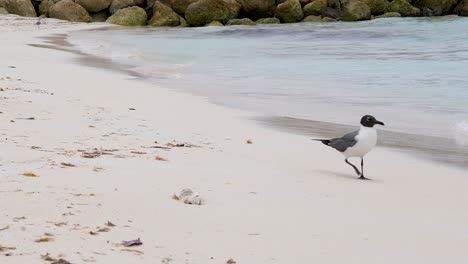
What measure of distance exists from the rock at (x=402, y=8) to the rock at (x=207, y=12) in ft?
24.8

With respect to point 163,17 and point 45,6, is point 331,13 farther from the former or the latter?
point 45,6

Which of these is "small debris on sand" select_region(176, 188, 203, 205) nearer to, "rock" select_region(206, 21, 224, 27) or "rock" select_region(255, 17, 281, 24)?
"rock" select_region(206, 21, 224, 27)

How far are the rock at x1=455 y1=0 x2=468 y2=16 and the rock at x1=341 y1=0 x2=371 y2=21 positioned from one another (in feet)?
15.1

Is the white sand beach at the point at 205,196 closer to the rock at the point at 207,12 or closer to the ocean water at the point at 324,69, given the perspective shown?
the ocean water at the point at 324,69

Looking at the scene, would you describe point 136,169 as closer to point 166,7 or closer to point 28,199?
point 28,199

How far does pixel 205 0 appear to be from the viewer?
99.9 ft

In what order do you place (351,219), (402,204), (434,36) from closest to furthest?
(351,219) → (402,204) → (434,36)

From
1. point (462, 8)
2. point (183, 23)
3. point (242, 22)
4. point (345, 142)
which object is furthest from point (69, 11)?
point (345, 142)

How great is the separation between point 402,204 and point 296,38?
59.5 ft

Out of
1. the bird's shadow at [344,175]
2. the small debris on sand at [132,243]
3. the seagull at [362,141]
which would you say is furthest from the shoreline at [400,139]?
the small debris on sand at [132,243]

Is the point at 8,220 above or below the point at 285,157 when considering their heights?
above

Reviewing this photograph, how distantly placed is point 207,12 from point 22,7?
30.3ft

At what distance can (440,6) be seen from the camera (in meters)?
31.5

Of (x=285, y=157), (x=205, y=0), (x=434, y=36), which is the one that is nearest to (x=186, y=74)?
(x=285, y=157)
